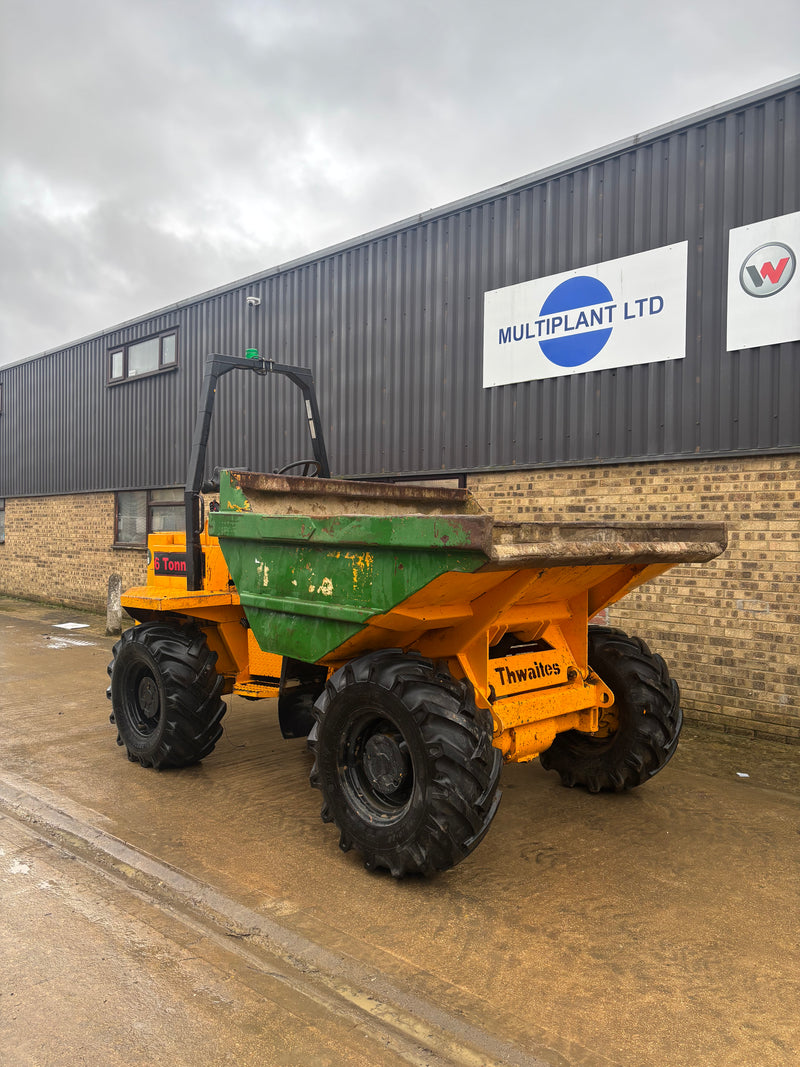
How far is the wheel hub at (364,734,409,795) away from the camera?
388cm

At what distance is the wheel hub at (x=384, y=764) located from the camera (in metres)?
3.88

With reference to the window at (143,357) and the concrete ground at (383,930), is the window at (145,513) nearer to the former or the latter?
the window at (143,357)

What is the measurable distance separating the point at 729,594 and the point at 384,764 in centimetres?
439

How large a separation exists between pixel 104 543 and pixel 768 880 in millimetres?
13777

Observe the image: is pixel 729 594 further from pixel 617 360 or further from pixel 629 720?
pixel 629 720

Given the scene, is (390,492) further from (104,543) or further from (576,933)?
(104,543)

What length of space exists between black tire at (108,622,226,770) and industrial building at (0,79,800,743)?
4297mm

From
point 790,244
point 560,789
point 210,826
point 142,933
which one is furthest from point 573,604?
point 790,244

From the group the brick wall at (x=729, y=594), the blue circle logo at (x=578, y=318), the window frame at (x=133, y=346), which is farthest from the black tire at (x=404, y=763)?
the window frame at (x=133, y=346)

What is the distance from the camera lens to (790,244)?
6688mm

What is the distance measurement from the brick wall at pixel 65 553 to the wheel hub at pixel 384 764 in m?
10.9

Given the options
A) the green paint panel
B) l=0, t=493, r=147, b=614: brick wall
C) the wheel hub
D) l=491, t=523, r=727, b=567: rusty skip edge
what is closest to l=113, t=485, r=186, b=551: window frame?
l=0, t=493, r=147, b=614: brick wall

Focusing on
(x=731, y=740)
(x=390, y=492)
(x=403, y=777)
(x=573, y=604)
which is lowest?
(x=731, y=740)

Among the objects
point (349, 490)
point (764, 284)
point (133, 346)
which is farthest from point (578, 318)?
point (133, 346)
